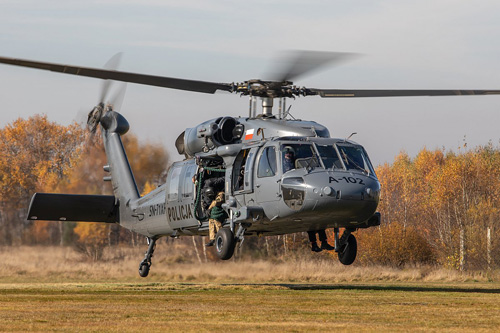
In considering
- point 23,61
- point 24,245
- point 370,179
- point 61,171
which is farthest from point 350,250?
point 61,171

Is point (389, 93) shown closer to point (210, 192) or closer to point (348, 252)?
point (348, 252)

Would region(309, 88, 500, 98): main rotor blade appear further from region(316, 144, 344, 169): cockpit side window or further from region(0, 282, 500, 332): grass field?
region(0, 282, 500, 332): grass field

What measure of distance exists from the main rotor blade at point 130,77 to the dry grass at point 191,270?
Result: 1126 centimetres

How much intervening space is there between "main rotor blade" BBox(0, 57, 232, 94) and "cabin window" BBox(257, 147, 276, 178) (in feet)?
7.65

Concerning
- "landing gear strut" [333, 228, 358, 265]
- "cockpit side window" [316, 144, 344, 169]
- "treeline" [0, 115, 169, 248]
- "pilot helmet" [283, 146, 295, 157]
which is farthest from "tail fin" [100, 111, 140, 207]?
"cockpit side window" [316, 144, 344, 169]

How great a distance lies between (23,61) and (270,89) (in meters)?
6.60

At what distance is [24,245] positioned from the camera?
3853cm

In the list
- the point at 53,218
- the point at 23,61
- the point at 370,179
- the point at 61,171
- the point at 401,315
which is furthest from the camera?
the point at 61,171

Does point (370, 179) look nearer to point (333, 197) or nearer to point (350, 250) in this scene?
point (333, 197)

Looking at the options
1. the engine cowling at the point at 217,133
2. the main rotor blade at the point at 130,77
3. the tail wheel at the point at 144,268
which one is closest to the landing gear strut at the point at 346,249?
the engine cowling at the point at 217,133

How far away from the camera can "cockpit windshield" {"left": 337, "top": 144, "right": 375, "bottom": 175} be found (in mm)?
20375

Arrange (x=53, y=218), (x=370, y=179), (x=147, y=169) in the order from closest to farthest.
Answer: (x=370, y=179) → (x=53, y=218) → (x=147, y=169)

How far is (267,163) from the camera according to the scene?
2069 cm

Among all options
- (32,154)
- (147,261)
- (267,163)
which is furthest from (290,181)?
(32,154)
